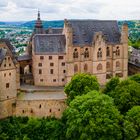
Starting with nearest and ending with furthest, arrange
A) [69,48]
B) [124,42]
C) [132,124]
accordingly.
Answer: [132,124]
[69,48]
[124,42]

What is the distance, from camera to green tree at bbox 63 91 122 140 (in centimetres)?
7162

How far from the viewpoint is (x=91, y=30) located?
98.8m

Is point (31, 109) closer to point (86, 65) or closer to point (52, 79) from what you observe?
point (52, 79)

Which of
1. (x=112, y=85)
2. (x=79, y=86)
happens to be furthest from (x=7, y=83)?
(x=112, y=85)

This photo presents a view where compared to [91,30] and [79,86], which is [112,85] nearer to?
[79,86]

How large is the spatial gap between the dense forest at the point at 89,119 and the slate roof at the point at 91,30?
14.4 meters

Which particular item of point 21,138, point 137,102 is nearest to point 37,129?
point 21,138

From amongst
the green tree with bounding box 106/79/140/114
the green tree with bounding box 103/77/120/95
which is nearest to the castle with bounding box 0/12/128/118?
the green tree with bounding box 103/77/120/95

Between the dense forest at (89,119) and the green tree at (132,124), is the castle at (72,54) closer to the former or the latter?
the dense forest at (89,119)

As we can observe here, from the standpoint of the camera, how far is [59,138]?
262 ft

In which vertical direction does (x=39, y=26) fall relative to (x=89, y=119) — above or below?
above

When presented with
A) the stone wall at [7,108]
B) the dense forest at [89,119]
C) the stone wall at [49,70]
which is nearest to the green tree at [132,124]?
the dense forest at [89,119]

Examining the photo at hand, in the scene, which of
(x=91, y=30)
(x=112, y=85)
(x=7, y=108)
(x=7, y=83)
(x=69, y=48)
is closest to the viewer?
(x=7, y=83)

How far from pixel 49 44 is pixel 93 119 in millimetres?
28706
